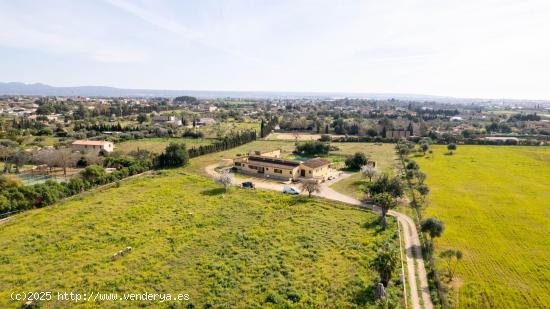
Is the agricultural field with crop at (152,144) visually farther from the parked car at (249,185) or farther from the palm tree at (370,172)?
the palm tree at (370,172)

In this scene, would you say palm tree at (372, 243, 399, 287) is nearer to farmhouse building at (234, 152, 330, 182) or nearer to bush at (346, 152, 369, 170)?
farmhouse building at (234, 152, 330, 182)

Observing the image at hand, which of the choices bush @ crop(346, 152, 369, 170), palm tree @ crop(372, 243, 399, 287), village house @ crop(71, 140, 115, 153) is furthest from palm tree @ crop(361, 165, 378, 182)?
village house @ crop(71, 140, 115, 153)

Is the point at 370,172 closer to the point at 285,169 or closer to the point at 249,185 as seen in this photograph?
the point at 285,169

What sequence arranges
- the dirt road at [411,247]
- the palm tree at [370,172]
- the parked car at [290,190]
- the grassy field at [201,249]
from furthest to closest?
the palm tree at [370,172] → the parked car at [290,190] → the dirt road at [411,247] → the grassy field at [201,249]

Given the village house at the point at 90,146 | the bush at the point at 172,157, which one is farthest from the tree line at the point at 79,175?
the village house at the point at 90,146

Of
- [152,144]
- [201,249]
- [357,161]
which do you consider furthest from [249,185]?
[152,144]

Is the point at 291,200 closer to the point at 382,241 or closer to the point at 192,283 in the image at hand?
the point at 382,241

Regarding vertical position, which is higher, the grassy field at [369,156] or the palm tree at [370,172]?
the palm tree at [370,172]
